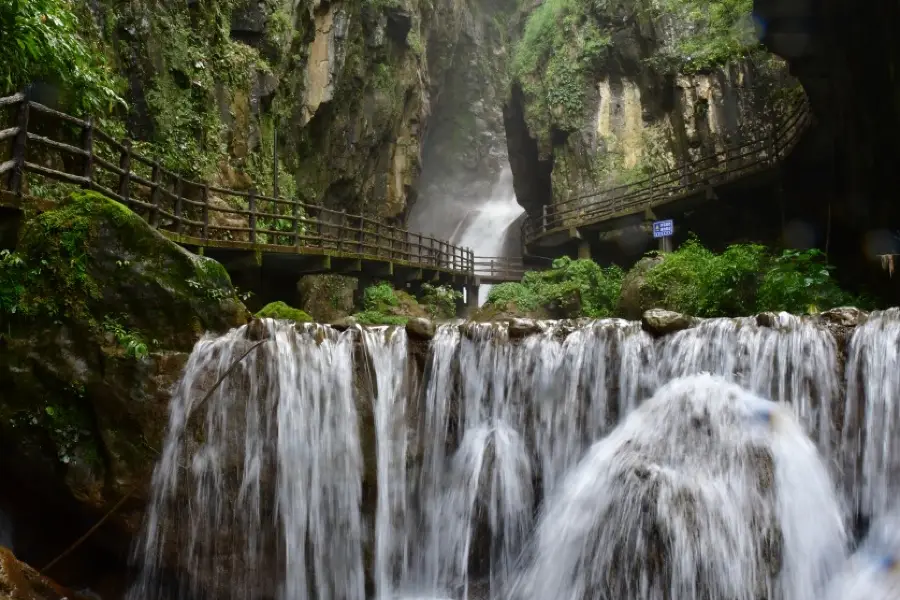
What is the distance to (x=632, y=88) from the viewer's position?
25.2 meters

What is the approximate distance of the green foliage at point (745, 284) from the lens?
32.6 ft

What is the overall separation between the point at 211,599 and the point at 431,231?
1239 inches

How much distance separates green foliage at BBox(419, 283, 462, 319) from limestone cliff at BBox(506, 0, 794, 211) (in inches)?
307

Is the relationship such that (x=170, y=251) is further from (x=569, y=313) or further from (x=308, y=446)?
(x=569, y=313)

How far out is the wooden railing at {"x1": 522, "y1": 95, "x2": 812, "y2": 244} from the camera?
60.2 ft

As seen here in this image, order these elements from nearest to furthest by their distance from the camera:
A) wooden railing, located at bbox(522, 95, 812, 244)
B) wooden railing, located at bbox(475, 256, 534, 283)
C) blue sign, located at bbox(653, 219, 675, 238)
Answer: blue sign, located at bbox(653, 219, 675, 238), wooden railing, located at bbox(522, 95, 812, 244), wooden railing, located at bbox(475, 256, 534, 283)

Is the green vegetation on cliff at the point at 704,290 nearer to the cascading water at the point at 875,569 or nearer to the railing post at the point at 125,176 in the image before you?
the cascading water at the point at 875,569

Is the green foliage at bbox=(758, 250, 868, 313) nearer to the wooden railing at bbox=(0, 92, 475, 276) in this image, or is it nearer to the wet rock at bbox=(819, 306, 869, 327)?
the wet rock at bbox=(819, 306, 869, 327)

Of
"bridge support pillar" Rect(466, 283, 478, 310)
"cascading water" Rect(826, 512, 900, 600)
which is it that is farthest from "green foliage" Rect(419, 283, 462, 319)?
"cascading water" Rect(826, 512, 900, 600)

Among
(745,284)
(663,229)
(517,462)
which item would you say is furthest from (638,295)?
(517,462)

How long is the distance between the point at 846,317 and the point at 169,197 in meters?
11.7

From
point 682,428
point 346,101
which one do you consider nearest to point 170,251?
point 682,428

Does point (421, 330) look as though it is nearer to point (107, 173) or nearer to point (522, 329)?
point (522, 329)

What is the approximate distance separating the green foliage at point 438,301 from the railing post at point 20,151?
13142 millimetres
